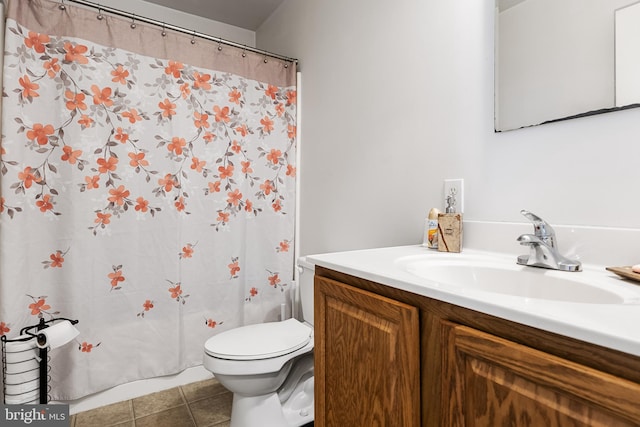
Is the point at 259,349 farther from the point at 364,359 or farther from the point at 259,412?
the point at 364,359

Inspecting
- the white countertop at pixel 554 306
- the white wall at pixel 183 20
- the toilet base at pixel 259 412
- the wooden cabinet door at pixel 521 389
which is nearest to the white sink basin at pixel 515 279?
the white countertop at pixel 554 306

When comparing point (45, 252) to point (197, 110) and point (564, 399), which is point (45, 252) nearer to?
point (197, 110)

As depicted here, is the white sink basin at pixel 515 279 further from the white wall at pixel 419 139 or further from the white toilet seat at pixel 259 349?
the white toilet seat at pixel 259 349

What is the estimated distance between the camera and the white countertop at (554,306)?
0.45 metres

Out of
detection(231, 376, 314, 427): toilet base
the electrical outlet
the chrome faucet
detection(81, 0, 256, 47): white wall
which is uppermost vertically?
detection(81, 0, 256, 47): white wall

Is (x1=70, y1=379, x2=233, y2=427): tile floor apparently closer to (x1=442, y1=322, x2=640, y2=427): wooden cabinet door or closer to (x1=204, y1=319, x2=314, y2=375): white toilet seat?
(x1=204, y1=319, x2=314, y2=375): white toilet seat

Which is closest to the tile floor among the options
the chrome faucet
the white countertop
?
the white countertop

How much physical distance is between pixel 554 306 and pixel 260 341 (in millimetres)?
1156

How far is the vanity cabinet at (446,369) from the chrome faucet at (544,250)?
395 mm

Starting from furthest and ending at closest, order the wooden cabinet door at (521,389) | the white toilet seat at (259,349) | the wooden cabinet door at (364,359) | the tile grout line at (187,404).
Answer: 1. the tile grout line at (187,404)
2. the white toilet seat at (259,349)
3. the wooden cabinet door at (364,359)
4. the wooden cabinet door at (521,389)

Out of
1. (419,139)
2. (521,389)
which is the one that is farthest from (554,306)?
(419,139)

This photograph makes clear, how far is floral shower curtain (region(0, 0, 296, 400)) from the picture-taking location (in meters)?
1.49

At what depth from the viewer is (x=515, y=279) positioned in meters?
0.91

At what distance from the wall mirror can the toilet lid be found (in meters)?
1.12
